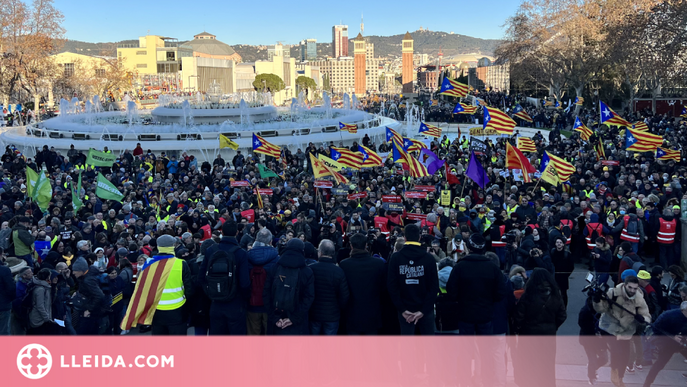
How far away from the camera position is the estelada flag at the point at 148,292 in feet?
20.4

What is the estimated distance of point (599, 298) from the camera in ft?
21.3

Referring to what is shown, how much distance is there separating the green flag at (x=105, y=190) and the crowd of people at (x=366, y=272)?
24 cm

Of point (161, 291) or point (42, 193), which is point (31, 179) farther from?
point (161, 291)

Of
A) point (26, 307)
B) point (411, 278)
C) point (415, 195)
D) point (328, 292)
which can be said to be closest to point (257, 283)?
point (328, 292)

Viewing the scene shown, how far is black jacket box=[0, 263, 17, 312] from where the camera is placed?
6.79m

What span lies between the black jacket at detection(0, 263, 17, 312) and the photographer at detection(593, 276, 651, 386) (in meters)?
5.93

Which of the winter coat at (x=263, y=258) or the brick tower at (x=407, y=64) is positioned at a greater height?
the brick tower at (x=407, y=64)

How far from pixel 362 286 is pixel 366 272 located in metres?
0.14

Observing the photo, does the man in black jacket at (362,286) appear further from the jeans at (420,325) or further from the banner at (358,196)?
the banner at (358,196)

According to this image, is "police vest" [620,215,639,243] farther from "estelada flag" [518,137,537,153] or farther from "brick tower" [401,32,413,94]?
"brick tower" [401,32,413,94]

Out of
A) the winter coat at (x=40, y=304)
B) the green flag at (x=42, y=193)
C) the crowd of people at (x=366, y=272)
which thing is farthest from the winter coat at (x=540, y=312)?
the green flag at (x=42, y=193)

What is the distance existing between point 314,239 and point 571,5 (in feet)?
157

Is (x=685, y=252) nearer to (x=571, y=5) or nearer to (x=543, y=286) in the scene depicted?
(x=543, y=286)

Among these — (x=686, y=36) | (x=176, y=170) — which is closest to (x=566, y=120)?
(x=686, y=36)
